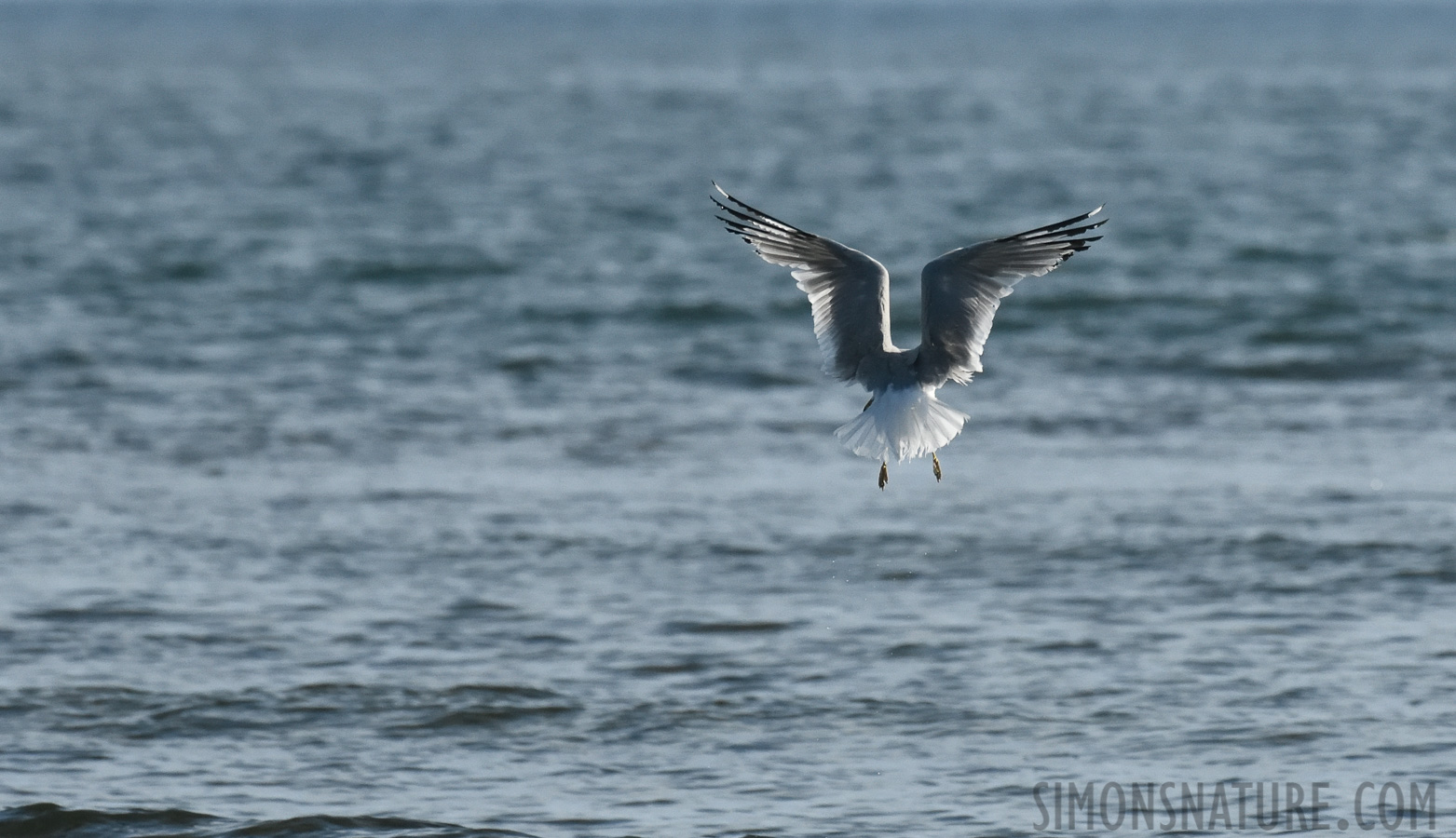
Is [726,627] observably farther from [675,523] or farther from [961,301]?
[961,301]

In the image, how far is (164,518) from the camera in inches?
432

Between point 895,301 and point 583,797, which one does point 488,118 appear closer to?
point 895,301

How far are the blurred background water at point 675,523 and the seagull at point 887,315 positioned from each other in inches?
49.7

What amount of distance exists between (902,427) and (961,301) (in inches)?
26.4

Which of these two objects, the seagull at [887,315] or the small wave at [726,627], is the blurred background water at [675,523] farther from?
the seagull at [887,315]

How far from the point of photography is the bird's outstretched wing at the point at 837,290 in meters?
8.07

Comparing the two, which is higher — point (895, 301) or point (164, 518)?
point (895, 301)

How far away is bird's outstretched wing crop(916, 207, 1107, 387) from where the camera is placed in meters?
7.90

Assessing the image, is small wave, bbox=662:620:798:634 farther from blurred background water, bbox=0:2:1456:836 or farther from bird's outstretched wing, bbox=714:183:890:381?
bird's outstretched wing, bbox=714:183:890:381

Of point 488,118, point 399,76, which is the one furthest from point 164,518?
point 399,76

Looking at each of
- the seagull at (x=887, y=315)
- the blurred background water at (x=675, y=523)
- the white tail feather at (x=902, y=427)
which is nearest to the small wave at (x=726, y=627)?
the blurred background water at (x=675, y=523)

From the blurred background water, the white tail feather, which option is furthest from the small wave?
the white tail feather

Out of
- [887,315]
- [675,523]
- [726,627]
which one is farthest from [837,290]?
[675,523]

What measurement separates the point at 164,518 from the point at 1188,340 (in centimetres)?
891
